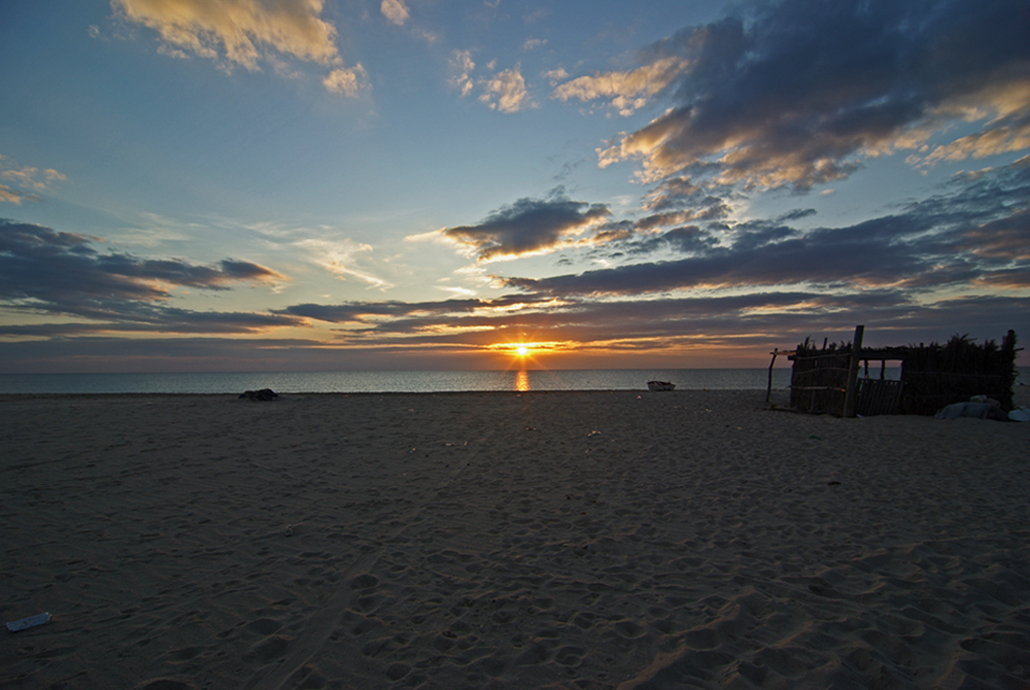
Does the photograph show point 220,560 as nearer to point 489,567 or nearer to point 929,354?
point 489,567

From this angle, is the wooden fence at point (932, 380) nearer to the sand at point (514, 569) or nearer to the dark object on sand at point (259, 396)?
the sand at point (514, 569)

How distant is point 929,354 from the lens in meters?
15.3

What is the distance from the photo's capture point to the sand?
2.98 meters

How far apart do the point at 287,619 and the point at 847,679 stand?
13.2ft

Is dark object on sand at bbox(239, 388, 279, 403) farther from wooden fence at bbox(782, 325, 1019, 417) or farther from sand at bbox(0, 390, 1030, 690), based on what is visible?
wooden fence at bbox(782, 325, 1019, 417)

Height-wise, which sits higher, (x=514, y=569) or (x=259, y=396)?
(x=259, y=396)

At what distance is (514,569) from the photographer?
439cm

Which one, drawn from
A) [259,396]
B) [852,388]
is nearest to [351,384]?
[259,396]

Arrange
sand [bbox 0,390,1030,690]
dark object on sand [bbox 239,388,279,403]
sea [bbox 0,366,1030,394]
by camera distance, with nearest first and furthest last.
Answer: sand [bbox 0,390,1030,690]
dark object on sand [bbox 239,388,279,403]
sea [bbox 0,366,1030,394]

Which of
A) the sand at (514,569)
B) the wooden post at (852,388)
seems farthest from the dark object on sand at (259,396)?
the wooden post at (852,388)

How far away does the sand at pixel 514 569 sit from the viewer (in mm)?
2980

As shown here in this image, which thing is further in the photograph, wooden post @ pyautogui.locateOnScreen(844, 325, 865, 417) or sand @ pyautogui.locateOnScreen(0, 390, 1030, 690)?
wooden post @ pyautogui.locateOnScreen(844, 325, 865, 417)

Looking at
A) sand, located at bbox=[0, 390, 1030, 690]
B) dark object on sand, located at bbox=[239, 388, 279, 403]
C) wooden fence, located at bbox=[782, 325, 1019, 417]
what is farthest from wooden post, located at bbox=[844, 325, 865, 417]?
dark object on sand, located at bbox=[239, 388, 279, 403]

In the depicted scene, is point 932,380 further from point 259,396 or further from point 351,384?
point 351,384
